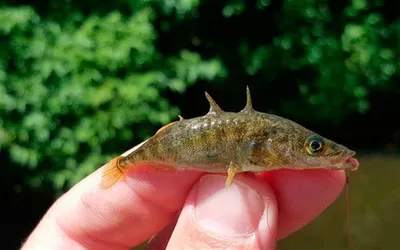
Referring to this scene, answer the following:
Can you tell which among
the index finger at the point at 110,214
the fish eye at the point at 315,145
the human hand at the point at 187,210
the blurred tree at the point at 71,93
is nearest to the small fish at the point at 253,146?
the fish eye at the point at 315,145

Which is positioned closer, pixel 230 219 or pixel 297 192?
pixel 230 219

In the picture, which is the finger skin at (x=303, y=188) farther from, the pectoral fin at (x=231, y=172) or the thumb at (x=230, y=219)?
the pectoral fin at (x=231, y=172)

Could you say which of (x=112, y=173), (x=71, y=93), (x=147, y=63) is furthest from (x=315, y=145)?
(x=147, y=63)

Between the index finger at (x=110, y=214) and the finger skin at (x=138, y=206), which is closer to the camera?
the finger skin at (x=138, y=206)

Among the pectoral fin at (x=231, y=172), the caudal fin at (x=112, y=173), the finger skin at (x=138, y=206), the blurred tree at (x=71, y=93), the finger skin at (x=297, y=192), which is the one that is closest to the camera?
the pectoral fin at (x=231, y=172)

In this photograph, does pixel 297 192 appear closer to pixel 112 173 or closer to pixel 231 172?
pixel 231 172

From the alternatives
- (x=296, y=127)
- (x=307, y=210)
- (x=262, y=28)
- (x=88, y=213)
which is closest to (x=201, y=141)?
(x=296, y=127)

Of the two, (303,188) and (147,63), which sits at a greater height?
(303,188)

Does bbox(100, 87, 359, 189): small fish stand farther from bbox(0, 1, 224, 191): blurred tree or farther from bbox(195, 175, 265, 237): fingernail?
bbox(0, 1, 224, 191): blurred tree
